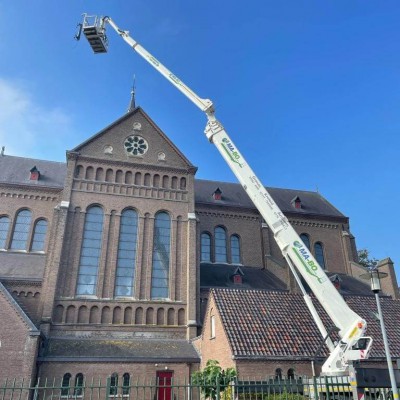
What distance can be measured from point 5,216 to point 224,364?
1701cm

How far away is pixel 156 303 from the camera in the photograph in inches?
855

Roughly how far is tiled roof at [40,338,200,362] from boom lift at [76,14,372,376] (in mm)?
8967

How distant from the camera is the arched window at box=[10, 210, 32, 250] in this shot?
24.1m

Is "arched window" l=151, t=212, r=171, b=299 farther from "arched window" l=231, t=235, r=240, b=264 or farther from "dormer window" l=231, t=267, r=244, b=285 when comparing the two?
"arched window" l=231, t=235, r=240, b=264

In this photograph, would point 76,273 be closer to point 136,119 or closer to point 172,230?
point 172,230

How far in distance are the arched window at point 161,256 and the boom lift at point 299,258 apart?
966cm

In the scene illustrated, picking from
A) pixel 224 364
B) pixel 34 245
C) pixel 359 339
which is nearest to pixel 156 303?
pixel 224 364

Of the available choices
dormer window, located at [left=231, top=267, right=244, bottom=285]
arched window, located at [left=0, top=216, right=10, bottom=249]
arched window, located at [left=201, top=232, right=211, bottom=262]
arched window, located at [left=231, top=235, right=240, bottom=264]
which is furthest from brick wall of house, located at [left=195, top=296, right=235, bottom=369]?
arched window, located at [left=0, top=216, right=10, bottom=249]

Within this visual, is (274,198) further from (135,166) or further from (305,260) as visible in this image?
(305,260)

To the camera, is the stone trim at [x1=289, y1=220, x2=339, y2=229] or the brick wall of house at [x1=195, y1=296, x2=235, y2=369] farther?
the stone trim at [x1=289, y1=220, x2=339, y2=229]

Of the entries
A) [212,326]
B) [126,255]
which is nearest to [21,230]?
[126,255]

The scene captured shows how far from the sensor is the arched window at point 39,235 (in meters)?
24.4

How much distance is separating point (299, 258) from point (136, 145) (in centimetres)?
1608

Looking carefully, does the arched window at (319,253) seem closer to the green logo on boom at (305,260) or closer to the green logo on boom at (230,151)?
the green logo on boom at (230,151)
